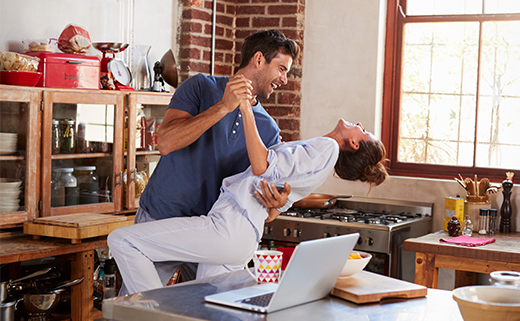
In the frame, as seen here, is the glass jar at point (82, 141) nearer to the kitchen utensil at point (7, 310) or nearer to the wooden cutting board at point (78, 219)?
the wooden cutting board at point (78, 219)

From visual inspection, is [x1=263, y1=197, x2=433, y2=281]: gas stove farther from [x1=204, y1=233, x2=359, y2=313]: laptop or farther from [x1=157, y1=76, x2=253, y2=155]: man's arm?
[x1=204, y1=233, x2=359, y2=313]: laptop

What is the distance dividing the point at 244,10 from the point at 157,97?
1.25m

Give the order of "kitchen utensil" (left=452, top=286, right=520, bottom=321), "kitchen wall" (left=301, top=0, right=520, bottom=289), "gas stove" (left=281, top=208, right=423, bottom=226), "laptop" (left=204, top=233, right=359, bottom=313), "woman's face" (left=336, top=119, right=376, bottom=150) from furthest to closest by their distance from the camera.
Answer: "kitchen wall" (left=301, top=0, right=520, bottom=289)
"gas stove" (left=281, top=208, right=423, bottom=226)
"woman's face" (left=336, top=119, right=376, bottom=150)
"laptop" (left=204, top=233, right=359, bottom=313)
"kitchen utensil" (left=452, top=286, right=520, bottom=321)

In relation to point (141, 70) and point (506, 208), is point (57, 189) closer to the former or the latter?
point (141, 70)

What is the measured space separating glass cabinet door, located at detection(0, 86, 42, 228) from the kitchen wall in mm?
2091

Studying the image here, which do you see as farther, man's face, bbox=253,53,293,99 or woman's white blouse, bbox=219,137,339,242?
man's face, bbox=253,53,293,99

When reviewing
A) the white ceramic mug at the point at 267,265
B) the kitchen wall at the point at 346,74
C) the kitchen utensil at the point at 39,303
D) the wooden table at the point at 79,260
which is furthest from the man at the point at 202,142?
the kitchen wall at the point at 346,74

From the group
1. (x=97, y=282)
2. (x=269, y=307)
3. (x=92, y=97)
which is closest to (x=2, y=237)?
(x=97, y=282)

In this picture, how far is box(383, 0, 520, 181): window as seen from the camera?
4.18m

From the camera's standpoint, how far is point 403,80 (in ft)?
14.8

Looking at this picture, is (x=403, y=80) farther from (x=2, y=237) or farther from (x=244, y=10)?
(x=2, y=237)

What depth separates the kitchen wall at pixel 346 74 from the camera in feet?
14.5

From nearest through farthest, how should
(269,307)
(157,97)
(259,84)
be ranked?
(269,307) < (259,84) < (157,97)

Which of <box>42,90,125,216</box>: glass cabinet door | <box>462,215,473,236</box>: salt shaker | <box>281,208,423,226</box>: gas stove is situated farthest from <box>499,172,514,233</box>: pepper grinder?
<box>42,90,125,216</box>: glass cabinet door
